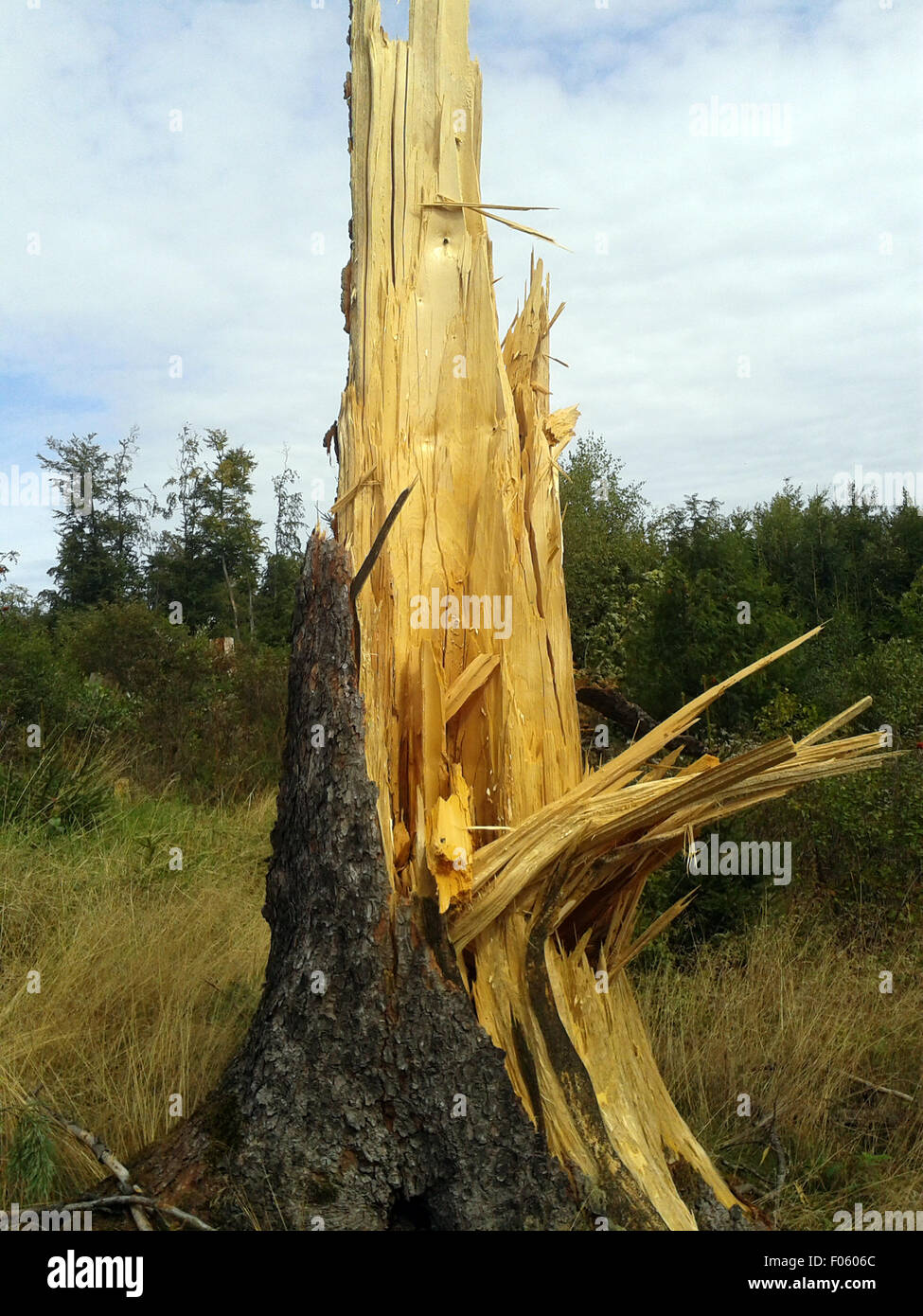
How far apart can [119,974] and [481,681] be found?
270 cm

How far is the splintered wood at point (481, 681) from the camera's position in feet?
10.3

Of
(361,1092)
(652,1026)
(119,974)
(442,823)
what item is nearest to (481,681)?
(442,823)

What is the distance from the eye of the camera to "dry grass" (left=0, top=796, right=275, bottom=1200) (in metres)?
4.00

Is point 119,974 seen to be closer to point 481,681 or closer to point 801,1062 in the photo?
point 481,681

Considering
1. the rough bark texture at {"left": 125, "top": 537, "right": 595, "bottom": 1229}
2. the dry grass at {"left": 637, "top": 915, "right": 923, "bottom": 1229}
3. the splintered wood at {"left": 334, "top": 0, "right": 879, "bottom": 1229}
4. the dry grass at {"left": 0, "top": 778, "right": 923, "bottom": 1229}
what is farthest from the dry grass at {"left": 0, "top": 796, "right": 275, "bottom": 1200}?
the dry grass at {"left": 637, "top": 915, "right": 923, "bottom": 1229}

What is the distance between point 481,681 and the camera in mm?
3340

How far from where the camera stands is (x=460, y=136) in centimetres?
368

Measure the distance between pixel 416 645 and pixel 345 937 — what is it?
94 cm

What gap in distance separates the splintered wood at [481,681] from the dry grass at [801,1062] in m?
0.73

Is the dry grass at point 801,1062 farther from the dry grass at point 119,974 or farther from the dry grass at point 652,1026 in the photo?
the dry grass at point 119,974

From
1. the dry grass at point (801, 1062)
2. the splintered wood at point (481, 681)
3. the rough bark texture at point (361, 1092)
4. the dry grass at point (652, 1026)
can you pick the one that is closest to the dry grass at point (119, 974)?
the dry grass at point (652, 1026)

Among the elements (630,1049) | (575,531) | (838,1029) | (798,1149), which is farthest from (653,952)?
(575,531)

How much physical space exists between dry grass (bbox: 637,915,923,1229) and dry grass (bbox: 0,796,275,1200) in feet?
6.66
